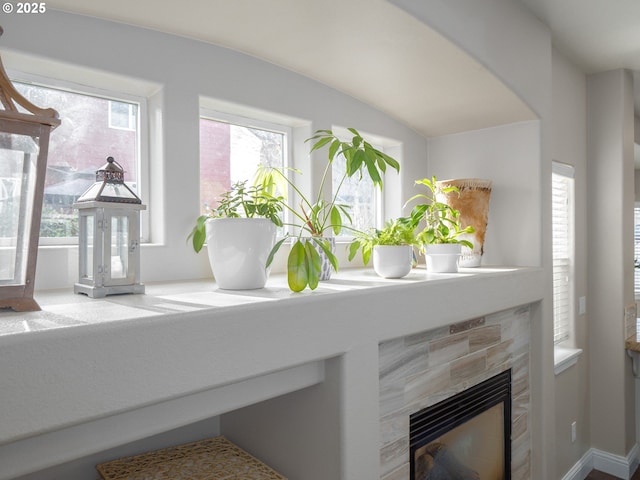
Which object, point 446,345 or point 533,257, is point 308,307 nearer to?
point 446,345

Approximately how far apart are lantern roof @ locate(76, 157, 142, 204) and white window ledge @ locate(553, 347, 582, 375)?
232cm

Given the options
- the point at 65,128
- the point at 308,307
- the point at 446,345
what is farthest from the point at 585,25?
the point at 65,128

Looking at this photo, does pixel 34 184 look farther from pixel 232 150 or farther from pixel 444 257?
pixel 444 257

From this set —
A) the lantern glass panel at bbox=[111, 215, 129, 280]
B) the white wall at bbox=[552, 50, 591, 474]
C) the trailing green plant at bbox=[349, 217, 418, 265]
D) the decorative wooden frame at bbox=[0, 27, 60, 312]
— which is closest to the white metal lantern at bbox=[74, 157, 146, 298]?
the lantern glass panel at bbox=[111, 215, 129, 280]

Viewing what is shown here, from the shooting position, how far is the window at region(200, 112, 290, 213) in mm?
1749

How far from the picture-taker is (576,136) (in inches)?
115

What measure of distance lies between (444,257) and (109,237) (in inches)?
51.2

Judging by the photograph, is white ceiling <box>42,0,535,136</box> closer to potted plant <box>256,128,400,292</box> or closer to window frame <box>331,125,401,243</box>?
window frame <box>331,125,401,243</box>

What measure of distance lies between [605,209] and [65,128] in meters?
3.09

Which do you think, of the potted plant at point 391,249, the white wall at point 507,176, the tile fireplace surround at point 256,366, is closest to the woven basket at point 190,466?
the tile fireplace surround at point 256,366

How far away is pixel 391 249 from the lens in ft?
5.46

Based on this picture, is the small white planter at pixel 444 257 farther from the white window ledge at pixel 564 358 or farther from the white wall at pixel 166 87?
the white window ledge at pixel 564 358

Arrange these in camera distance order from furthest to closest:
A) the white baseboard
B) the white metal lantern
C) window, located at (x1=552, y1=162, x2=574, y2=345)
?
the white baseboard → window, located at (x1=552, y1=162, x2=574, y2=345) → the white metal lantern

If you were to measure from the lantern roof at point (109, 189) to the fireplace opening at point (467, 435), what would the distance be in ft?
3.66
